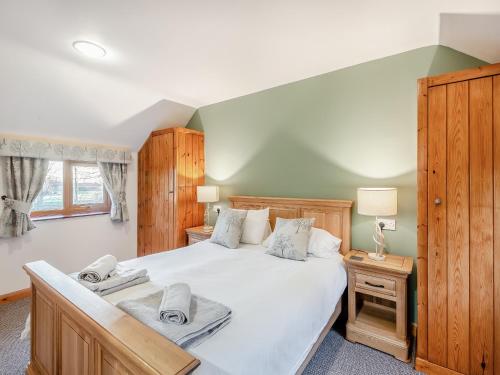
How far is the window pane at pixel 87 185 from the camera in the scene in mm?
3700

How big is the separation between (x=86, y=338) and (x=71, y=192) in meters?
3.13

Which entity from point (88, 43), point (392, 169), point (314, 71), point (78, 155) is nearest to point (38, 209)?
point (78, 155)

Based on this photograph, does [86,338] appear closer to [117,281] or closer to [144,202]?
[117,281]

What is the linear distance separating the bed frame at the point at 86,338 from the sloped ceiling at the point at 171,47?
185 centimetres

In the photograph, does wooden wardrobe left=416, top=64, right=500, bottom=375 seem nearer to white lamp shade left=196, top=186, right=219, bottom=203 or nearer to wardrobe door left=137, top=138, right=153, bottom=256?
white lamp shade left=196, top=186, right=219, bottom=203

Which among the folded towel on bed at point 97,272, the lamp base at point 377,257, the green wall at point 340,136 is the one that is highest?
the green wall at point 340,136

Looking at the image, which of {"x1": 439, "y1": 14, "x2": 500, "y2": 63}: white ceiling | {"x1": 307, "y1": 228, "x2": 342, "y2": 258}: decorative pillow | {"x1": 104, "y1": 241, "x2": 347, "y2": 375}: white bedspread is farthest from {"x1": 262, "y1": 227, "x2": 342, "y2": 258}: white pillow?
{"x1": 439, "y1": 14, "x2": 500, "y2": 63}: white ceiling

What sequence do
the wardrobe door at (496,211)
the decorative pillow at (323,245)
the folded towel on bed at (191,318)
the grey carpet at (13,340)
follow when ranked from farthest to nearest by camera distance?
the decorative pillow at (323,245) → the grey carpet at (13,340) → the wardrobe door at (496,211) → the folded towel on bed at (191,318)

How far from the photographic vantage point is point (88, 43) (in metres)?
2.19

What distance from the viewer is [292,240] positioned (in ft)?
7.80

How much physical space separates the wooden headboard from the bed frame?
2.51ft

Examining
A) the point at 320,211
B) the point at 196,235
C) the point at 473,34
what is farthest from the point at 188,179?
the point at 473,34

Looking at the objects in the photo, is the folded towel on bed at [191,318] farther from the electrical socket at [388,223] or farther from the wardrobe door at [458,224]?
the electrical socket at [388,223]

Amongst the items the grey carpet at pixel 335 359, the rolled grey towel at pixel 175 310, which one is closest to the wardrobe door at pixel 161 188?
the grey carpet at pixel 335 359
